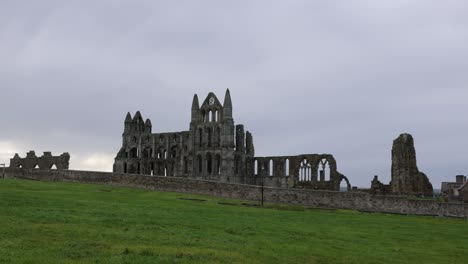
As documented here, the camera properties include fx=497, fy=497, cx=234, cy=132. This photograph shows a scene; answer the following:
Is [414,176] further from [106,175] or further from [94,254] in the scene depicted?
[94,254]

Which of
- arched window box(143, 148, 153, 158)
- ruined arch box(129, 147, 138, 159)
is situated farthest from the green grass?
ruined arch box(129, 147, 138, 159)

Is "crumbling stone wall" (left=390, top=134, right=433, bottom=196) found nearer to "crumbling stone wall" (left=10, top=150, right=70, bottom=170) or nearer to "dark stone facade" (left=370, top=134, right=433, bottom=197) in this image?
"dark stone facade" (left=370, top=134, right=433, bottom=197)

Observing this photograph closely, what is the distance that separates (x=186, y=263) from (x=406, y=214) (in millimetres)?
34908

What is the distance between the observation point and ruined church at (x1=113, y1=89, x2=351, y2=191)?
8262cm

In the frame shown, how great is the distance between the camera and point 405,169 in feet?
185

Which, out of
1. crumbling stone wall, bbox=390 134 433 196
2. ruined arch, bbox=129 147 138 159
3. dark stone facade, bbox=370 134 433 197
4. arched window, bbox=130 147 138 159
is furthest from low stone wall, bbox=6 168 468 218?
arched window, bbox=130 147 138 159

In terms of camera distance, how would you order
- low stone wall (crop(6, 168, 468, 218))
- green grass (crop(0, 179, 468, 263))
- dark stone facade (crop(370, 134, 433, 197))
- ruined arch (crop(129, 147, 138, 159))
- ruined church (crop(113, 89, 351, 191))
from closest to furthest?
1. green grass (crop(0, 179, 468, 263))
2. low stone wall (crop(6, 168, 468, 218))
3. dark stone facade (crop(370, 134, 433, 197))
4. ruined church (crop(113, 89, 351, 191))
5. ruined arch (crop(129, 147, 138, 159))

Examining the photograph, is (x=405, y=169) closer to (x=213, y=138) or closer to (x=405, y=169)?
(x=405, y=169)

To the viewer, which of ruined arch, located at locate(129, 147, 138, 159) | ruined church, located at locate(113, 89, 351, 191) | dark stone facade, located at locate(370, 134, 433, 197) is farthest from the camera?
ruined arch, located at locate(129, 147, 138, 159)

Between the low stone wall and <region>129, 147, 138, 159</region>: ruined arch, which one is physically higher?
<region>129, 147, 138, 159</region>: ruined arch

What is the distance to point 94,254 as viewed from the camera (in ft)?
43.0

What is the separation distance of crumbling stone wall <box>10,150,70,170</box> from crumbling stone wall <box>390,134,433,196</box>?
177 ft

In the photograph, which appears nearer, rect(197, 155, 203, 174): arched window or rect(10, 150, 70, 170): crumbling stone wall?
rect(10, 150, 70, 170): crumbling stone wall

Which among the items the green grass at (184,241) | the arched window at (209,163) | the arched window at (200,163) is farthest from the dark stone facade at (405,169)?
the arched window at (200,163)
